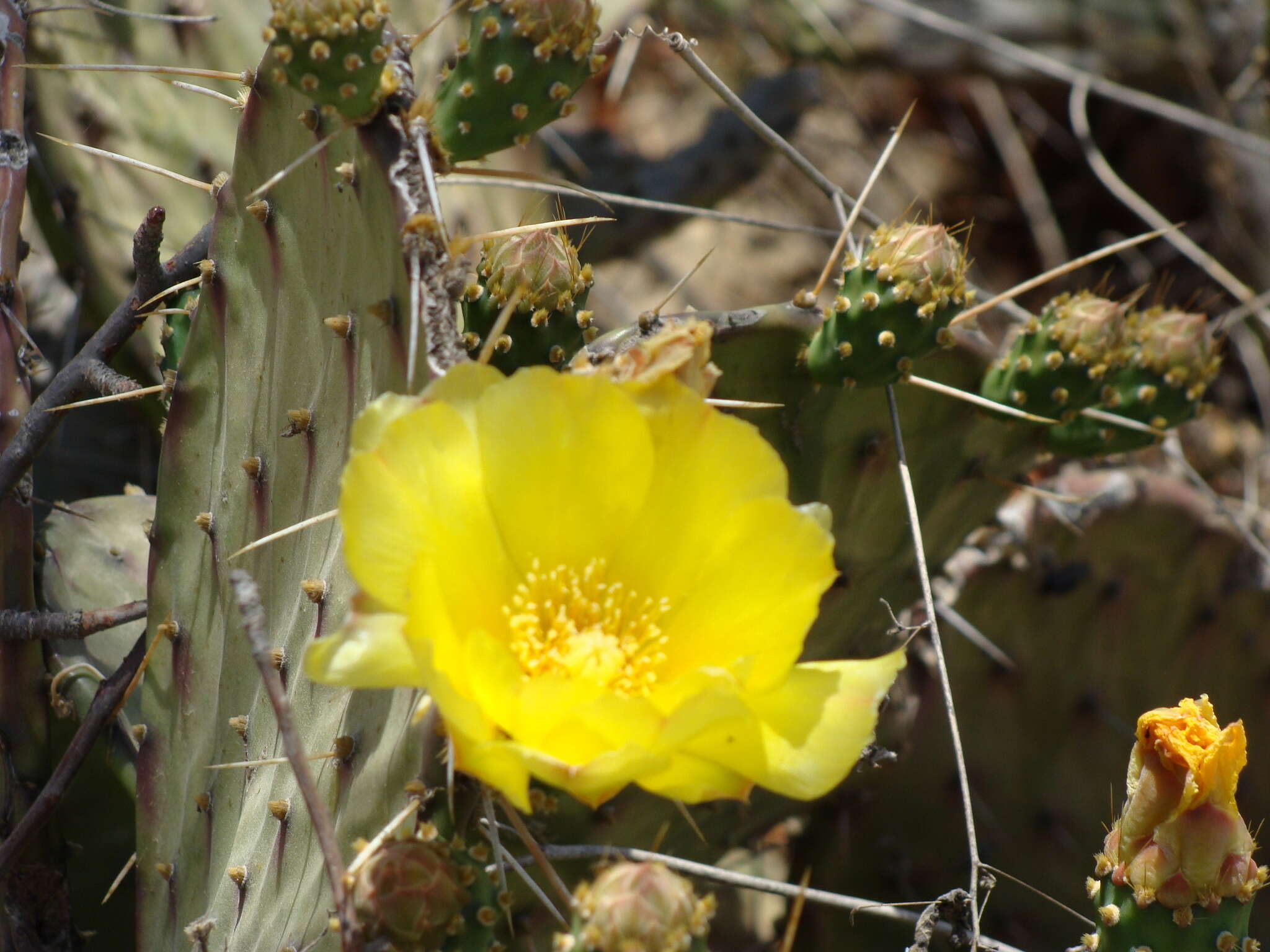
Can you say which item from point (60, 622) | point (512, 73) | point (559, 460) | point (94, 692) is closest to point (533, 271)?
point (512, 73)

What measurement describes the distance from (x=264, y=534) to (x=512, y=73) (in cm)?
40

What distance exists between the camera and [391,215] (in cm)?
76

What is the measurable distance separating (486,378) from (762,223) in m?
0.70

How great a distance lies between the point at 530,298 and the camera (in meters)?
0.88

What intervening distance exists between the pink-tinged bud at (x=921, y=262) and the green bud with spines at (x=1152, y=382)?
0.89 ft

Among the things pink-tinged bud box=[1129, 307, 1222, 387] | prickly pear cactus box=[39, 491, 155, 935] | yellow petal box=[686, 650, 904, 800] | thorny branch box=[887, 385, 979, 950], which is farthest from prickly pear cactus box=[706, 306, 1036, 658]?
prickly pear cactus box=[39, 491, 155, 935]

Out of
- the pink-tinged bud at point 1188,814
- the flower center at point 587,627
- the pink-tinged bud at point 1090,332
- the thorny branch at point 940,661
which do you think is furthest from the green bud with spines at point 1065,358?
the flower center at point 587,627

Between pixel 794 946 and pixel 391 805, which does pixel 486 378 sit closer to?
pixel 391 805

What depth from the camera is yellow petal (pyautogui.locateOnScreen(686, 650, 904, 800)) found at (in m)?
0.62

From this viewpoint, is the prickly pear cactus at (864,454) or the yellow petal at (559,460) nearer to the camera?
the yellow petal at (559,460)

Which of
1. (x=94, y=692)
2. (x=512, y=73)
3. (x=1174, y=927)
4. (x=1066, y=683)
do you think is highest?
(x=512, y=73)

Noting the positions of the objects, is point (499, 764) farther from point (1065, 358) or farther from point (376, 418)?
point (1065, 358)

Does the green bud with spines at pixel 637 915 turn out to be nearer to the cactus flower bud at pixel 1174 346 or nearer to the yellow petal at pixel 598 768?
the yellow petal at pixel 598 768

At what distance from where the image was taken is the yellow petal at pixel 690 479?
2.25 feet
